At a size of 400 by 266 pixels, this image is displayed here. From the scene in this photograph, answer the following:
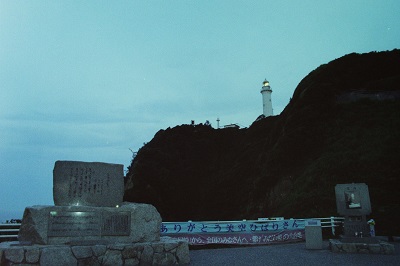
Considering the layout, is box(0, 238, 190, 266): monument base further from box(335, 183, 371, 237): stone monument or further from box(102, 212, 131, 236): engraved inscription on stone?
box(335, 183, 371, 237): stone monument

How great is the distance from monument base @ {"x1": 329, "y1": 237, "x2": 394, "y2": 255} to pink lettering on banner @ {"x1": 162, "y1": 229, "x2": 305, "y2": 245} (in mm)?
3106

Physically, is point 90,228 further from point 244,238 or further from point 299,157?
point 299,157

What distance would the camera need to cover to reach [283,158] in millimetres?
31641

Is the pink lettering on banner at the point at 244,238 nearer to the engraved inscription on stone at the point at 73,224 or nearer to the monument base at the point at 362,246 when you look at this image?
the monument base at the point at 362,246

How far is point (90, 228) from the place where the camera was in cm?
736

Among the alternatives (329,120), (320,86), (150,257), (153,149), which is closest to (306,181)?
(329,120)

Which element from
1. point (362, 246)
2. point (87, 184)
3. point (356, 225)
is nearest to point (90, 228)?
point (87, 184)

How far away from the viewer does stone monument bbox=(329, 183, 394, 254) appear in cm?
966

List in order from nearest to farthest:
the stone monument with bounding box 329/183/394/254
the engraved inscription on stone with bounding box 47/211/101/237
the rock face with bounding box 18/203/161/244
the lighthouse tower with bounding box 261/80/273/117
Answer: the rock face with bounding box 18/203/161/244
the engraved inscription on stone with bounding box 47/211/101/237
the stone monument with bounding box 329/183/394/254
the lighthouse tower with bounding box 261/80/273/117

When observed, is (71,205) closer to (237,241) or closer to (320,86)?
(237,241)

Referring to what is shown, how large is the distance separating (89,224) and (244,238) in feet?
23.8

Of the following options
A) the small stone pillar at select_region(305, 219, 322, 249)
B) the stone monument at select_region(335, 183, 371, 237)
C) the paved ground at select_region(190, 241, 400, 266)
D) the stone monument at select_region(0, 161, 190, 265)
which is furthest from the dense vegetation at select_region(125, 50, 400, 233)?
the stone monument at select_region(0, 161, 190, 265)

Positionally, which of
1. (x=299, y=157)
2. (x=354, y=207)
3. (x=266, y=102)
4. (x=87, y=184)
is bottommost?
(x=354, y=207)

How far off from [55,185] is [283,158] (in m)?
27.4
